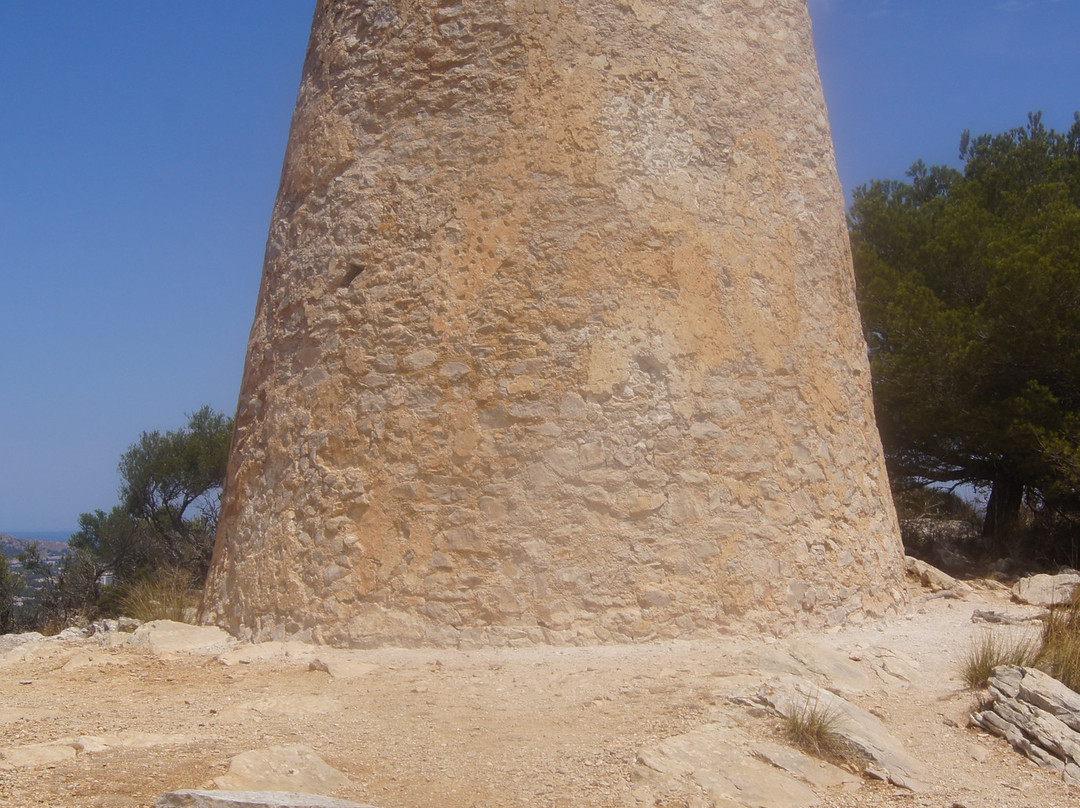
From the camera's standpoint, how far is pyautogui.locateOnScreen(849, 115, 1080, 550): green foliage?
9.80m

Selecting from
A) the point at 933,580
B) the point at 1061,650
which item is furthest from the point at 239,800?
the point at 933,580

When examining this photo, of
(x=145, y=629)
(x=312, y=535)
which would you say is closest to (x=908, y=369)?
(x=312, y=535)

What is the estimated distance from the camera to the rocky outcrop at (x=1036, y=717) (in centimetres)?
411

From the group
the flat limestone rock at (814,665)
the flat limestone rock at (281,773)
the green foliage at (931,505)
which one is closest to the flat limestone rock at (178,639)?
the flat limestone rock at (281,773)

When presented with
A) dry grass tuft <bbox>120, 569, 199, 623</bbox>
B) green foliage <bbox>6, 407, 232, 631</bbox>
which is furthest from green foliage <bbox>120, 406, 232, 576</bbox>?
dry grass tuft <bbox>120, 569, 199, 623</bbox>

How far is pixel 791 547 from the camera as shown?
5402 millimetres

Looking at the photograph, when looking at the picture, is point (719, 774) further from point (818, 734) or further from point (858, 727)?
point (858, 727)

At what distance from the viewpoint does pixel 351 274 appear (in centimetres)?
560

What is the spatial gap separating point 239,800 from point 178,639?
2922 millimetres

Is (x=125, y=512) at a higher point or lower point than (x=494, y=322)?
lower

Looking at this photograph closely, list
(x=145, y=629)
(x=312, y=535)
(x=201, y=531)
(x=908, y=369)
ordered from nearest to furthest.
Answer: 1. (x=312, y=535)
2. (x=145, y=629)
3. (x=908, y=369)
4. (x=201, y=531)

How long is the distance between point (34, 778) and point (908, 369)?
30.9 feet

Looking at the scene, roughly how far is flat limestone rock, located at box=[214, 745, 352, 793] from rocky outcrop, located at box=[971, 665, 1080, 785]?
9.61 ft

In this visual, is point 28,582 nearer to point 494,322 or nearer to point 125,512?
point 125,512
